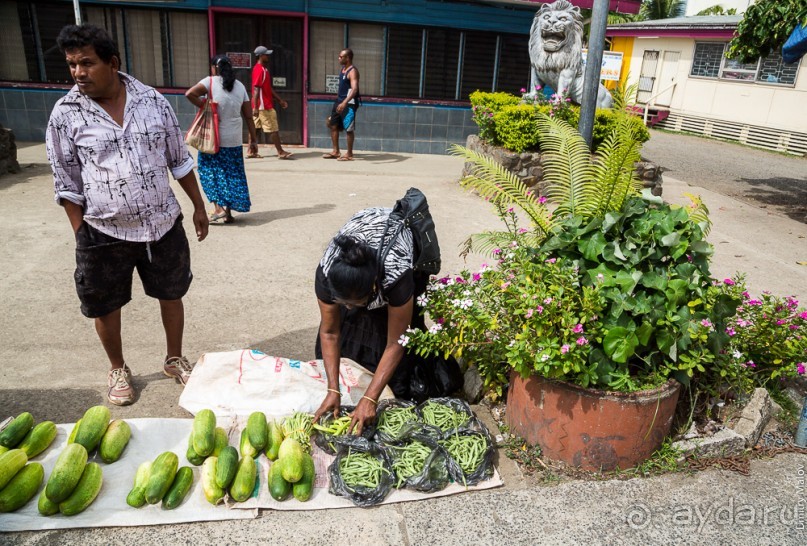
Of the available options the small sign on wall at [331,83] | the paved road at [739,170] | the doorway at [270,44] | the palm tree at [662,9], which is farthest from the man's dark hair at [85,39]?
the palm tree at [662,9]

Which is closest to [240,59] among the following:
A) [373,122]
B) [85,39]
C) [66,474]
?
[373,122]

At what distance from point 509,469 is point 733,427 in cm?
127

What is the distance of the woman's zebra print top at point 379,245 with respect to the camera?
3.04 meters

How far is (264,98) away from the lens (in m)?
10.9

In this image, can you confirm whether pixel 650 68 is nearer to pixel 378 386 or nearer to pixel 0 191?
pixel 0 191

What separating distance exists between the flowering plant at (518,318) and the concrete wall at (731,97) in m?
17.2

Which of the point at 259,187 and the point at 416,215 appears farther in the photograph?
the point at 259,187

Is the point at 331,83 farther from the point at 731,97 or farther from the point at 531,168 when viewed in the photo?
the point at 731,97

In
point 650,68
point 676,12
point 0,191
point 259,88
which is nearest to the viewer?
point 0,191

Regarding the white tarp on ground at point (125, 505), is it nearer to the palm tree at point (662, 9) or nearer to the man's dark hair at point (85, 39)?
the man's dark hair at point (85, 39)

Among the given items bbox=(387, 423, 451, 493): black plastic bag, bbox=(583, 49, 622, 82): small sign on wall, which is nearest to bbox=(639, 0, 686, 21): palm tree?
bbox=(583, 49, 622, 82): small sign on wall

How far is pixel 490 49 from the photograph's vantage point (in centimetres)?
1253

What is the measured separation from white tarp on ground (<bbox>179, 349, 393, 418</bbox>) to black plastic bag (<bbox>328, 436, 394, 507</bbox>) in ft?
1.51

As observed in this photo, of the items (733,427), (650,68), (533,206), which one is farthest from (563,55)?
(650,68)
